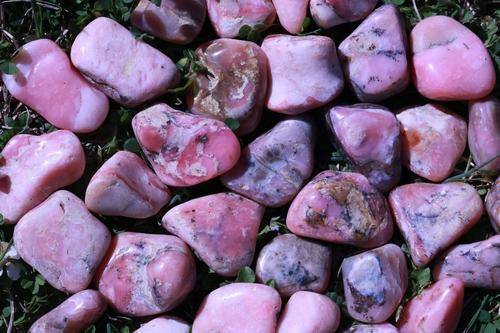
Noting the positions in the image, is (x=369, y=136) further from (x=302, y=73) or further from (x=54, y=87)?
(x=54, y=87)

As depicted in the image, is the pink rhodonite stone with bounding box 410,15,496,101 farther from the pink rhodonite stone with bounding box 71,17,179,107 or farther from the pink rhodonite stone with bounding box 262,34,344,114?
the pink rhodonite stone with bounding box 71,17,179,107

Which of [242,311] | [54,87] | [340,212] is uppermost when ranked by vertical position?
[54,87]

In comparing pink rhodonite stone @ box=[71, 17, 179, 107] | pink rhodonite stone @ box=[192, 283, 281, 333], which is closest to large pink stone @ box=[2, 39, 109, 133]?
pink rhodonite stone @ box=[71, 17, 179, 107]

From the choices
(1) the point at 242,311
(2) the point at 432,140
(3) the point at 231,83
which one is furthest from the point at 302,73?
(1) the point at 242,311

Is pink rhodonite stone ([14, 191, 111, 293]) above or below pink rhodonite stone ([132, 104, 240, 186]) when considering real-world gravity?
below

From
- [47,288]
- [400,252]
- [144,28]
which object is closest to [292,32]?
[144,28]

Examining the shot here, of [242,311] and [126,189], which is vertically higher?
[126,189]
